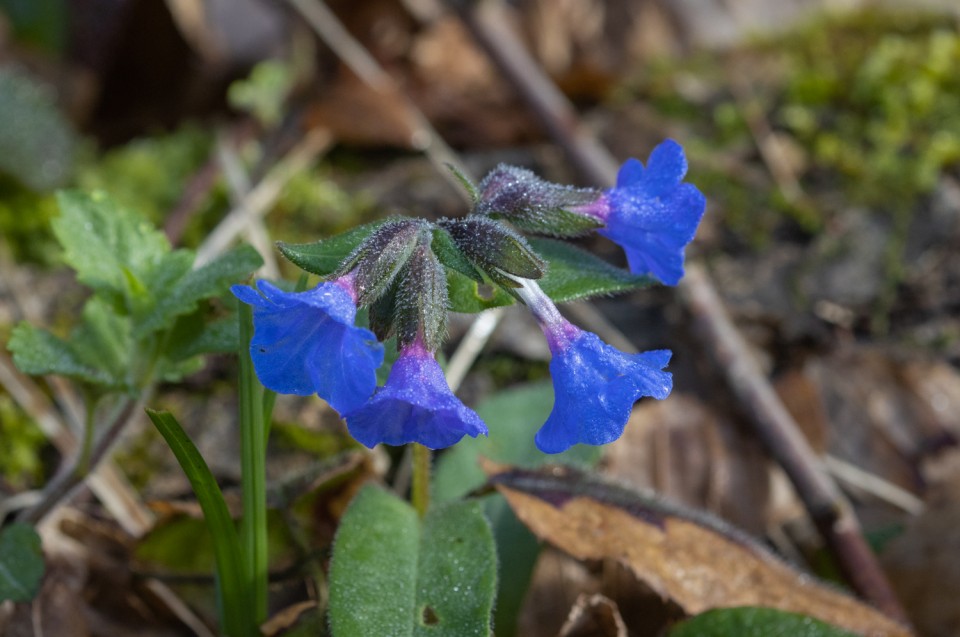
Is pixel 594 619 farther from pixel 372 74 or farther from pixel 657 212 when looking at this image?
pixel 372 74

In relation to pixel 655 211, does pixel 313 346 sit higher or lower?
higher

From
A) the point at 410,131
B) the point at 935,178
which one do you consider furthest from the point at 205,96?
the point at 935,178

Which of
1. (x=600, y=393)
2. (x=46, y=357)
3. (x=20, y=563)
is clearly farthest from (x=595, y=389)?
(x=20, y=563)

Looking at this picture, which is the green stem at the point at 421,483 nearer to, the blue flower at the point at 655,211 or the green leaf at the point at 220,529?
the green leaf at the point at 220,529

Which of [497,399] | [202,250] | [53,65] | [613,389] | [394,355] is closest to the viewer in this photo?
[613,389]

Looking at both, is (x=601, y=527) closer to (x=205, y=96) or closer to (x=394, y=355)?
(x=394, y=355)

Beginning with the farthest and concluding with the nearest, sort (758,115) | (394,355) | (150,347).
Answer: (758,115)
(150,347)
(394,355)
